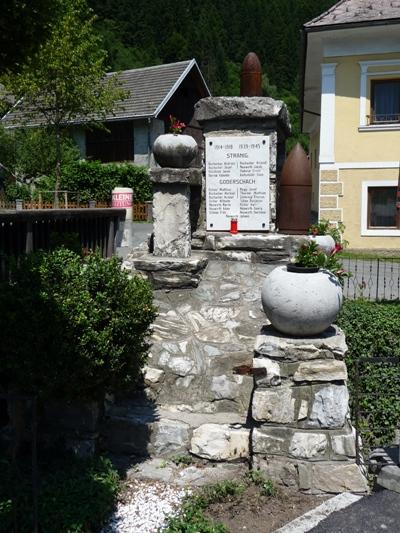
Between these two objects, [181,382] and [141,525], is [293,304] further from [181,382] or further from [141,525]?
[141,525]

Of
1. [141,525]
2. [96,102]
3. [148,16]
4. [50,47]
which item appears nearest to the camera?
[141,525]

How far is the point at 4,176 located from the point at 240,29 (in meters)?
28.6

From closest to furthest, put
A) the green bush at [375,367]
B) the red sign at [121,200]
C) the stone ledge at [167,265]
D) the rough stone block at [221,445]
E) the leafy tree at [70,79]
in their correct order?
1. the rough stone block at [221,445]
2. the green bush at [375,367]
3. the stone ledge at [167,265]
4. the red sign at [121,200]
5. the leafy tree at [70,79]

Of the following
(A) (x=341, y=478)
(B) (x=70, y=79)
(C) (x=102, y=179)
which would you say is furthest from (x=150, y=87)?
(A) (x=341, y=478)

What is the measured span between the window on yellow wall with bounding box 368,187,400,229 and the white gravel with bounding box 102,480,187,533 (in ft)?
38.4

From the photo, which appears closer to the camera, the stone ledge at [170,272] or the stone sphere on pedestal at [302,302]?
the stone sphere on pedestal at [302,302]

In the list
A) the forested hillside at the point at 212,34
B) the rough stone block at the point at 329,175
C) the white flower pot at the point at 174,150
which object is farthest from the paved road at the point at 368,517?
the forested hillside at the point at 212,34

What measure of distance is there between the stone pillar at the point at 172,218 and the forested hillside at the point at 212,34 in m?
32.7

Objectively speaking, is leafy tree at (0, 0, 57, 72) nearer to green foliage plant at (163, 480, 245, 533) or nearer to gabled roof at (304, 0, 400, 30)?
green foliage plant at (163, 480, 245, 533)

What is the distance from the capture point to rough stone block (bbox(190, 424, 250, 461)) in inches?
172

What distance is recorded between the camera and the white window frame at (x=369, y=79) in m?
13.8

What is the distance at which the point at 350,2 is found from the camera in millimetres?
Result: 14148

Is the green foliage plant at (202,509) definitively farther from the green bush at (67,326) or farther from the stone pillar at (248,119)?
the stone pillar at (248,119)

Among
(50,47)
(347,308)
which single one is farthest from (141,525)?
(50,47)
